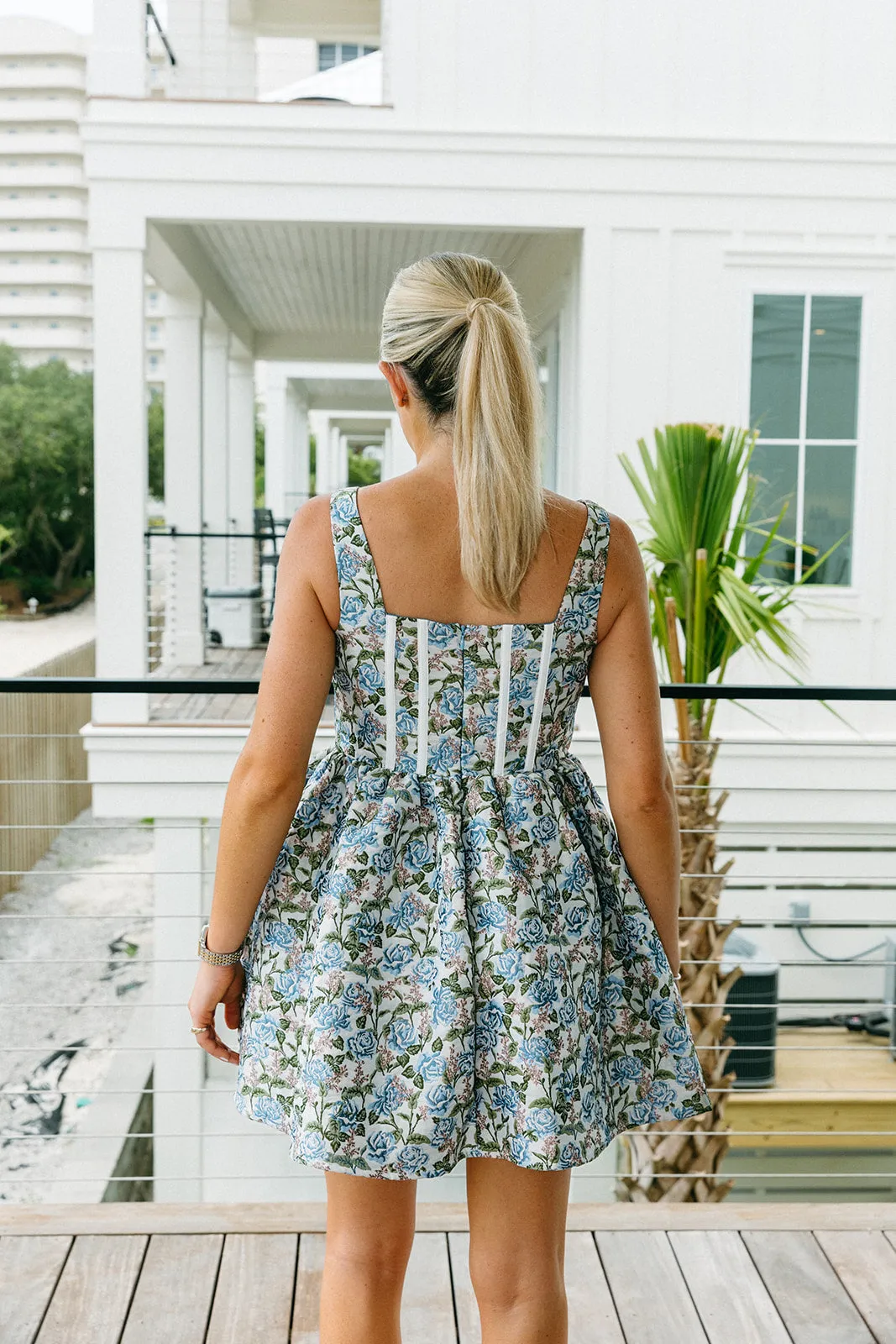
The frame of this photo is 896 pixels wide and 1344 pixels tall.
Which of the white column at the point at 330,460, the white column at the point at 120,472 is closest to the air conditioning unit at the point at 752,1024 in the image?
the white column at the point at 120,472

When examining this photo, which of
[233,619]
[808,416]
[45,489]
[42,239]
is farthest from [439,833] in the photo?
[42,239]

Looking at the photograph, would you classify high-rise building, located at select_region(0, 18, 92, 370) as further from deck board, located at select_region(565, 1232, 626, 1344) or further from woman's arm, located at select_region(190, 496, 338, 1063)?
woman's arm, located at select_region(190, 496, 338, 1063)

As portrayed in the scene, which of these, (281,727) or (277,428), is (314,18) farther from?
(281,727)

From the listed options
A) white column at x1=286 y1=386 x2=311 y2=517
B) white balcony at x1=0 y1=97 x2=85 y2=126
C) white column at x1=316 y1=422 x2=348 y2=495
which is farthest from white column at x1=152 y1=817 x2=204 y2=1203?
white balcony at x1=0 y1=97 x2=85 y2=126

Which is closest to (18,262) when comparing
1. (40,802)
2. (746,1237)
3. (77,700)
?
(77,700)

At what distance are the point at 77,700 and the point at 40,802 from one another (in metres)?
2.69

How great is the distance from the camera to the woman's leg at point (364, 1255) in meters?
1.15

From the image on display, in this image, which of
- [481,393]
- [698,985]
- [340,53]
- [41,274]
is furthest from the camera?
[41,274]

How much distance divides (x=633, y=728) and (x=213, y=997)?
19.1 inches

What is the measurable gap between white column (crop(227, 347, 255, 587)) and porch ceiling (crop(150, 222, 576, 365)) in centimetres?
79

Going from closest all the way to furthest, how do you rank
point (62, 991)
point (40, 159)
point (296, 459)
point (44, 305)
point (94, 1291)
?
point (94, 1291)
point (296, 459)
point (62, 991)
point (44, 305)
point (40, 159)

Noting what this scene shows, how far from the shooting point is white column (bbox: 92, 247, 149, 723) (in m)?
5.33

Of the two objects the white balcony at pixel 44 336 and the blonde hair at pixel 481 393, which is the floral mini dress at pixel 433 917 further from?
the white balcony at pixel 44 336

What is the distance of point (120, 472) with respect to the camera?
5453 mm
